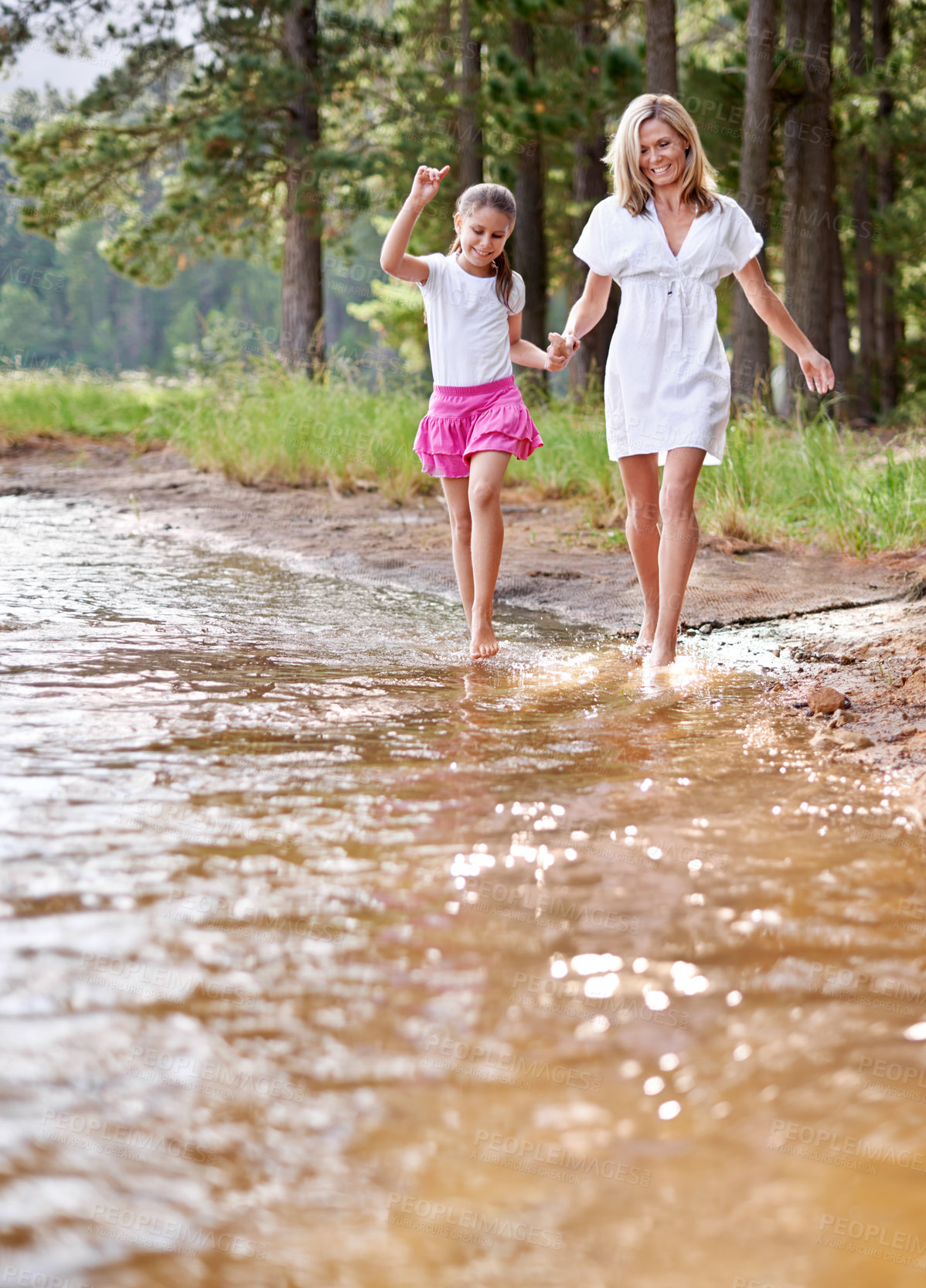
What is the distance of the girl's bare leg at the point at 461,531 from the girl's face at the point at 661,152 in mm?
1242

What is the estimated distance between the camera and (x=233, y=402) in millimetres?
9516

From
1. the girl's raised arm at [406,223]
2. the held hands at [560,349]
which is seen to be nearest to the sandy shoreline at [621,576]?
the held hands at [560,349]

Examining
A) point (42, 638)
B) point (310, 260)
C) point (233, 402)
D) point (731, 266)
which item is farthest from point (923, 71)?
point (42, 638)

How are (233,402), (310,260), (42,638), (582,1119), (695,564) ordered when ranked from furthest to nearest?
(310,260) → (233,402) → (695,564) → (42,638) → (582,1119)

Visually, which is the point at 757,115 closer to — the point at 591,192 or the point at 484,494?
the point at 591,192

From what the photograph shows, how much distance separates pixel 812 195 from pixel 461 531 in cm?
1078

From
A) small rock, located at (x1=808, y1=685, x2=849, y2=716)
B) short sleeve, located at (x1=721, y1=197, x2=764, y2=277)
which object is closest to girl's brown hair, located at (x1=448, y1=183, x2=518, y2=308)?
short sleeve, located at (x1=721, y1=197, x2=764, y2=277)

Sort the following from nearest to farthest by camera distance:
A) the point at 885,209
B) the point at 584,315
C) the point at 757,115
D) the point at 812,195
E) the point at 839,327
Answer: the point at 584,315
the point at 757,115
the point at 812,195
the point at 885,209
the point at 839,327

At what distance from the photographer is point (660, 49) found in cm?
1110

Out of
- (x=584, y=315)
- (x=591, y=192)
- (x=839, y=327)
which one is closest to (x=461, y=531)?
(x=584, y=315)

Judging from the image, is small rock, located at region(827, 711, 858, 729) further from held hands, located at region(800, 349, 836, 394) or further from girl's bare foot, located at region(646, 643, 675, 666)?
held hands, located at region(800, 349, 836, 394)

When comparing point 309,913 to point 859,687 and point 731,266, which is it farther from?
point 731,266

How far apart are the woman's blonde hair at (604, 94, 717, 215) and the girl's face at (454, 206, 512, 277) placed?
0.42 meters

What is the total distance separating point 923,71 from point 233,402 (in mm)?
12149
